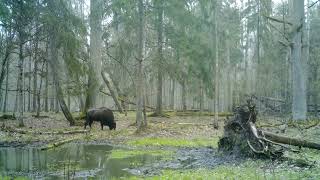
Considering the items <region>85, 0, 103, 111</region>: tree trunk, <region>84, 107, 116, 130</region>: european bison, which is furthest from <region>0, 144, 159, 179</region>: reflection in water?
<region>85, 0, 103, 111</region>: tree trunk

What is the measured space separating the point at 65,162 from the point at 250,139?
18.0ft

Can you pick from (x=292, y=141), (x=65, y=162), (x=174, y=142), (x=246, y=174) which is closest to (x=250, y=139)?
(x=292, y=141)

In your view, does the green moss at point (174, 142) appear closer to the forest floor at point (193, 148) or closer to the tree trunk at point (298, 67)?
the forest floor at point (193, 148)

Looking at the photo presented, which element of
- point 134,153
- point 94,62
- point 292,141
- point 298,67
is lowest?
point 134,153

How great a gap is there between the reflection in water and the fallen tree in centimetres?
259

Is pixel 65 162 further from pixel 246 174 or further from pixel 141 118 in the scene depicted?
pixel 141 118

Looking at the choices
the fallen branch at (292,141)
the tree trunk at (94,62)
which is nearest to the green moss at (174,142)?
the fallen branch at (292,141)

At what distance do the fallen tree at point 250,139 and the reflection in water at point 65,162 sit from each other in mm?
2586

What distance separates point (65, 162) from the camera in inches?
491

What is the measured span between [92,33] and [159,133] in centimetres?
889

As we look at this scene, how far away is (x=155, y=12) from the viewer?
24844 mm

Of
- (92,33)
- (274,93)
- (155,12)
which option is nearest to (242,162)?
(155,12)

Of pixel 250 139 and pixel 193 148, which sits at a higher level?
pixel 250 139

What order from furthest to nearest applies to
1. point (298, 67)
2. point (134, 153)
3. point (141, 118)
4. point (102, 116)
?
point (102, 116) → point (298, 67) → point (141, 118) → point (134, 153)
